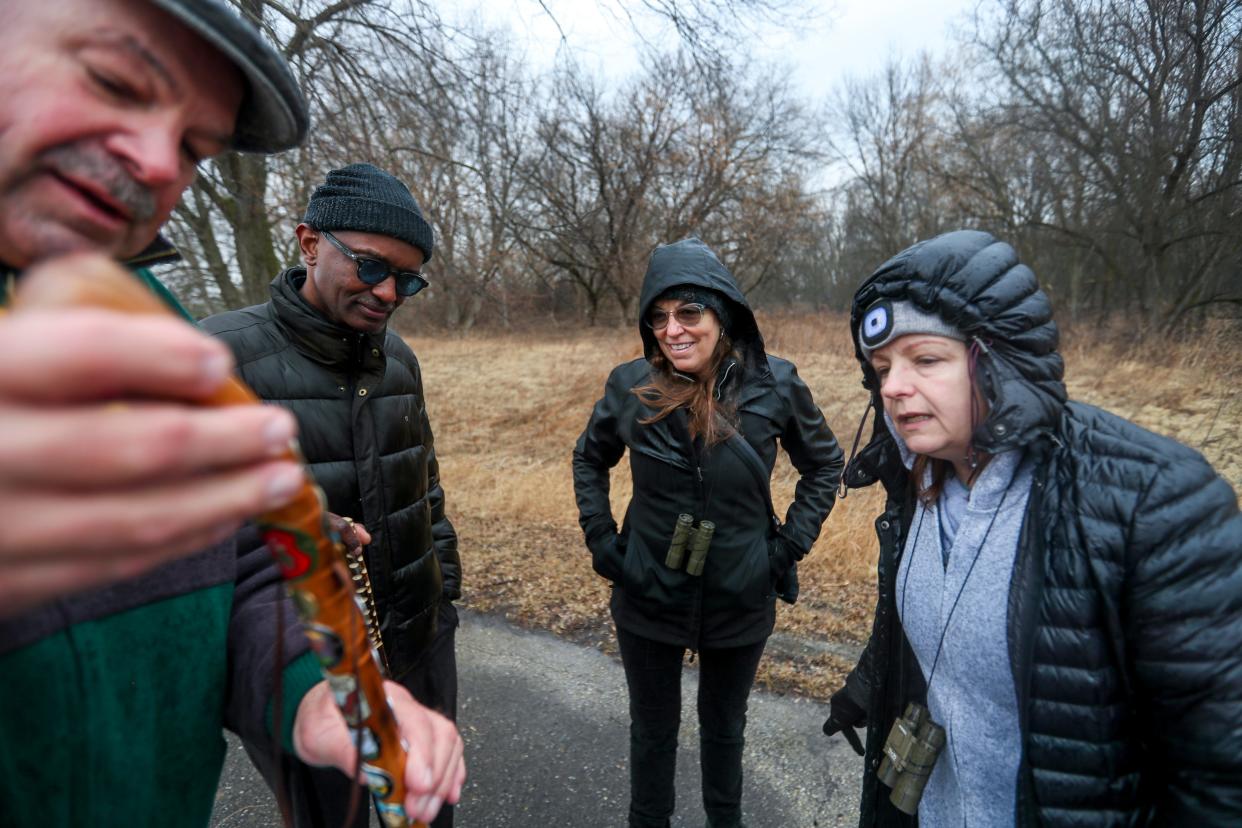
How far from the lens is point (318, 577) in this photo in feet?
2.39

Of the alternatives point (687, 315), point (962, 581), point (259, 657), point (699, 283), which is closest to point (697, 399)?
point (687, 315)

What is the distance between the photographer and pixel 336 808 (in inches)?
75.5

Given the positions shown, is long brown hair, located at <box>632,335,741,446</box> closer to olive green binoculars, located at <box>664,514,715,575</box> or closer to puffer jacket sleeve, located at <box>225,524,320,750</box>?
olive green binoculars, located at <box>664,514,715,575</box>

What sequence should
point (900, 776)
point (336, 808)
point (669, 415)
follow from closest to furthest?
point (900, 776) < point (336, 808) < point (669, 415)

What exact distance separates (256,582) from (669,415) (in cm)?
158

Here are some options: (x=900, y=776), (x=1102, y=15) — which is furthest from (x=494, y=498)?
(x=1102, y=15)

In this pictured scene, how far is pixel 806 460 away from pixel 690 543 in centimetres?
71

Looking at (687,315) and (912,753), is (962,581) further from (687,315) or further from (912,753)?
(687,315)

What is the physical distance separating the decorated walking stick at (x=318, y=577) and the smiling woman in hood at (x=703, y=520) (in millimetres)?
1591

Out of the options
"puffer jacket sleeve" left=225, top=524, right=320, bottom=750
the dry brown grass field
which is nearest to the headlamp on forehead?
"puffer jacket sleeve" left=225, top=524, right=320, bottom=750

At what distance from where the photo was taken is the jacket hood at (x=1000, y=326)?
4.67ft

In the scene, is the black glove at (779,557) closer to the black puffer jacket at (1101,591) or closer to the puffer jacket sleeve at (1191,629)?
the black puffer jacket at (1101,591)

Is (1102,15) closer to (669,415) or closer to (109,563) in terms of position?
(669,415)

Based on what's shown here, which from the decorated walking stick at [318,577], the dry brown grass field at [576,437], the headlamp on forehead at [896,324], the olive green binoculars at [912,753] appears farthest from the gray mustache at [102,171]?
the dry brown grass field at [576,437]
